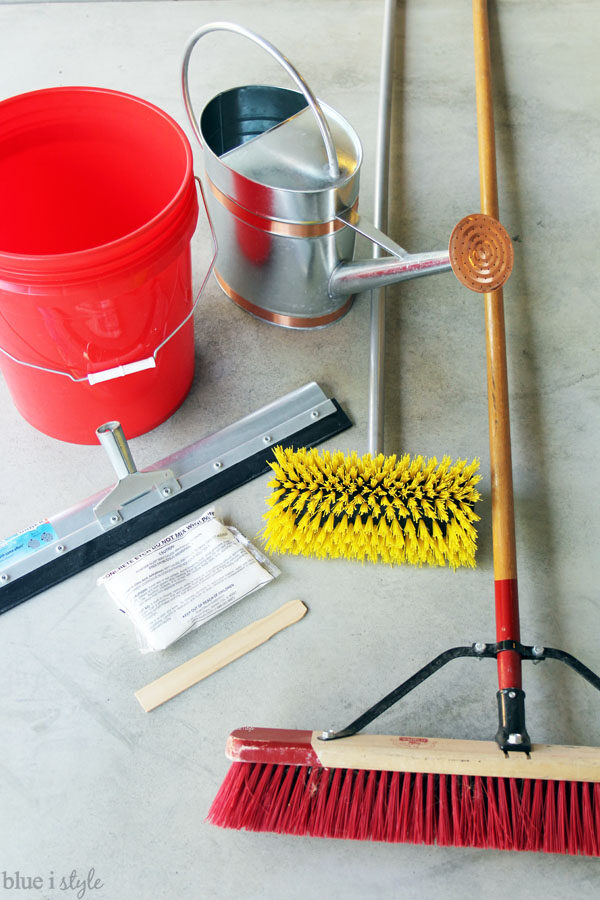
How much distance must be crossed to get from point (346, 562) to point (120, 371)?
0.41 metres

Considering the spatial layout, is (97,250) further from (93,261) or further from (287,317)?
(287,317)

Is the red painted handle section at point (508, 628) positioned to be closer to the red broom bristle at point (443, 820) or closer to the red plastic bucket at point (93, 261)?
the red broom bristle at point (443, 820)

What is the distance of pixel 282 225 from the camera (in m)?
1.20

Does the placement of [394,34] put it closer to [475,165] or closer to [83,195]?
[475,165]

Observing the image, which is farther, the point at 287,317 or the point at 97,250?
the point at 287,317

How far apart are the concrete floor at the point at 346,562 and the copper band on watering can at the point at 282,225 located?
0.70 ft

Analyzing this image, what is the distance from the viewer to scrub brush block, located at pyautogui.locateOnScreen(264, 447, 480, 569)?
41.3 inches

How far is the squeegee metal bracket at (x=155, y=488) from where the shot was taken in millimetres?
1100

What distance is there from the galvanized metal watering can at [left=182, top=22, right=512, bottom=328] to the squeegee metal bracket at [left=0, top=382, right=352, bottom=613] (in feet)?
0.57

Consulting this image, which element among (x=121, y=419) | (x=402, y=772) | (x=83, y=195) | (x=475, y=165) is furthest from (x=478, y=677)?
(x=475, y=165)

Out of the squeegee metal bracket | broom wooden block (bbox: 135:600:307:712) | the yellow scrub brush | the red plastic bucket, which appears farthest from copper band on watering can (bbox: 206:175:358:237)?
broom wooden block (bbox: 135:600:307:712)

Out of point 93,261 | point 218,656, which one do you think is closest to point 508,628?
point 218,656

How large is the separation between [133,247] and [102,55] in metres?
1.10

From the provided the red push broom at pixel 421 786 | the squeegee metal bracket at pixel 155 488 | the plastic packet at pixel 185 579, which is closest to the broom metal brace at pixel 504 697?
the red push broom at pixel 421 786
